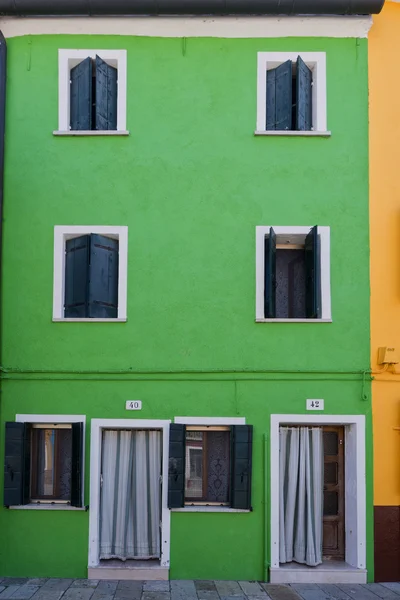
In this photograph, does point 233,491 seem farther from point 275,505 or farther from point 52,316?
point 52,316

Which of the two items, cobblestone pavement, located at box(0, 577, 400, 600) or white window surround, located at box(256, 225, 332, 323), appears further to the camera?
white window surround, located at box(256, 225, 332, 323)

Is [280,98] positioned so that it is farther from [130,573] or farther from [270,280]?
[130,573]

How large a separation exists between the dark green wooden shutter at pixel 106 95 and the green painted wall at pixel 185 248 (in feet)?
1.10

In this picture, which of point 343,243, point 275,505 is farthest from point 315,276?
point 275,505

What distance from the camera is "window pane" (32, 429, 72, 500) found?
35.0ft

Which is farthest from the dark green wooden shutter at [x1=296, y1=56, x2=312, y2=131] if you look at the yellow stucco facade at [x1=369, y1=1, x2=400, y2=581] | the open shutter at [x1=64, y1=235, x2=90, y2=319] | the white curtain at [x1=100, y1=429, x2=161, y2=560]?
the white curtain at [x1=100, y1=429, x2=161, y2=560]

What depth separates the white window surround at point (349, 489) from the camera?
10.3 m

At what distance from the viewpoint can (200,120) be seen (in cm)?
1091

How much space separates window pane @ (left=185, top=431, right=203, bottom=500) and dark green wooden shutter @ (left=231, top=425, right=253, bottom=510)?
2.02 ft

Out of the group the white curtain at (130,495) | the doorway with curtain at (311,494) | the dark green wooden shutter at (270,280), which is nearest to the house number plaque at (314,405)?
the doorway with curtain at (311,494)

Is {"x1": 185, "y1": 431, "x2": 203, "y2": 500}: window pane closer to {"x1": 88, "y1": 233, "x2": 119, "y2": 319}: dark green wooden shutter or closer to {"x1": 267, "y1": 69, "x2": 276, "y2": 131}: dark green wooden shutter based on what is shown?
{"x1": 88, "y1": 233, "x2": 119, "y2": 319}: dark green wooden shutter

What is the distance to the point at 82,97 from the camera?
1098 centimetres

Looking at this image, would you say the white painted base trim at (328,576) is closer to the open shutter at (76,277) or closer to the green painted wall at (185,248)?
the green painted wall at (185,248)

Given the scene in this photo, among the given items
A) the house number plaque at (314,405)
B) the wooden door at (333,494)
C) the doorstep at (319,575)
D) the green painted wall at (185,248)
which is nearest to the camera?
the doorstep at (319,575)
